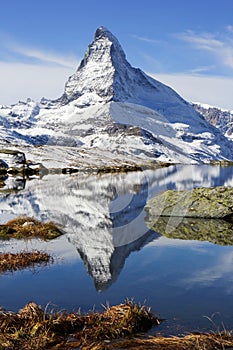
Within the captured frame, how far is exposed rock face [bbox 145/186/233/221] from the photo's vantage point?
40.8 meters

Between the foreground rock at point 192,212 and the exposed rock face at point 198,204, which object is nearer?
the foreground rock at point 192,212

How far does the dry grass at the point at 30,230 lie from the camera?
3167 centimetres

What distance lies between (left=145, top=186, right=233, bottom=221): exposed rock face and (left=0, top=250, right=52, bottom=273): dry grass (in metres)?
19.9

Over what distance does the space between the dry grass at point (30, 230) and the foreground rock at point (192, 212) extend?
28.9 ft

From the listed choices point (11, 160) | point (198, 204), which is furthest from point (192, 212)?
point (11, 160)

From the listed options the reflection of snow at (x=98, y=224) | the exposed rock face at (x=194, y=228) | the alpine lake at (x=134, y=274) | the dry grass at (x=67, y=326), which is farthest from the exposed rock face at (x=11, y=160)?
the dry grass at (x=67, y=326)

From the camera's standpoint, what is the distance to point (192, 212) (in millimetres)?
41281

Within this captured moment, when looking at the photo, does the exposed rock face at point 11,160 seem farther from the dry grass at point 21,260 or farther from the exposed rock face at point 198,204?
the dry grass at point 21,260

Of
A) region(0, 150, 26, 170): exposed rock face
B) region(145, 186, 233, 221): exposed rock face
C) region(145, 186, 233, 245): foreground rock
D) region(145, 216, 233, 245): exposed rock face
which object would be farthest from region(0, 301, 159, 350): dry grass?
region(0, 150, 26, 170): exposed rock face

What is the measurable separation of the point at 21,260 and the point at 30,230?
959 centimetres

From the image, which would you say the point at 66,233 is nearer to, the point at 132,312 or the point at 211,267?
the point at 211,267

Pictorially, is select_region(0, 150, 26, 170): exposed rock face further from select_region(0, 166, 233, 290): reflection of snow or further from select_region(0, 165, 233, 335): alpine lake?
select_region(0, 165, 233, 335): alpine lake

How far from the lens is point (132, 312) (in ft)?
47.4

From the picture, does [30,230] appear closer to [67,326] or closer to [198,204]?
[198,204]
